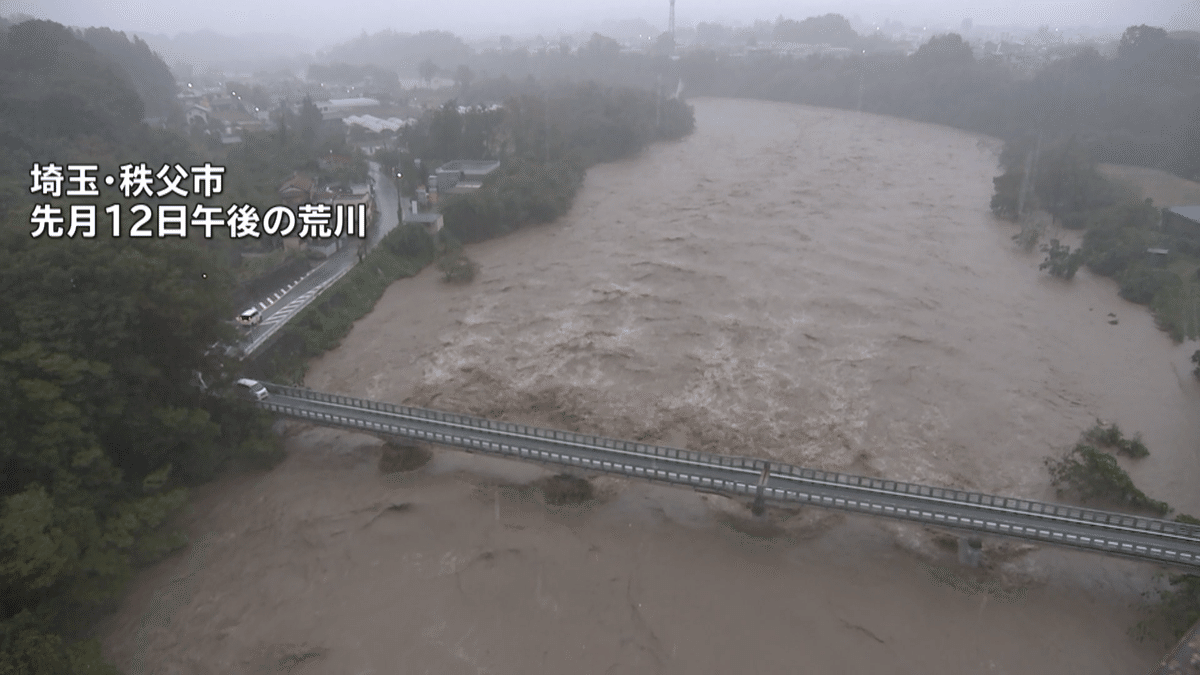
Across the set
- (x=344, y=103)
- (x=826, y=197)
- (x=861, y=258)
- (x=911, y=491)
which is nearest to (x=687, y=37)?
(x=344, y=103)

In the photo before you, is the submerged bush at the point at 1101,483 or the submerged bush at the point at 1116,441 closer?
the submerged bush at the point at 1101,483

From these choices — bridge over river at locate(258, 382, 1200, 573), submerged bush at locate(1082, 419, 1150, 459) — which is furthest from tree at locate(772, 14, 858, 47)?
bridge over river at locate(258, 382, 1200, 573)

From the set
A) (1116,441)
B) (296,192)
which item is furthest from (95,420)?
(1116,441)

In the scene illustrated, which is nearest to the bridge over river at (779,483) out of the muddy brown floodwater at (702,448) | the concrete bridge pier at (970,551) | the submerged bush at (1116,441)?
the concrete bridge pier at (970,551)

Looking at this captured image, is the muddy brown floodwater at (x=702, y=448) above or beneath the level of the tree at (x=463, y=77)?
beneath

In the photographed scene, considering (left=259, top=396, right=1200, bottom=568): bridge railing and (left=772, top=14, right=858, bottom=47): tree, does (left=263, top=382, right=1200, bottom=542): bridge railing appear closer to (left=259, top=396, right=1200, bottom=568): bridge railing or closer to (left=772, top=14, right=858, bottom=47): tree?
(left=259, top=396, right=1200, bottom=568): bridge railing

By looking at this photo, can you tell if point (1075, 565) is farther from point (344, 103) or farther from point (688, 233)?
point (344, 103)

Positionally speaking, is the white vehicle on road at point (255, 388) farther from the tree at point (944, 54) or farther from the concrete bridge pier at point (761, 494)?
the tree at point (944, 54)

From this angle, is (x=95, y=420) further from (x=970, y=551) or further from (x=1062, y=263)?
(x=1062, y=263)
